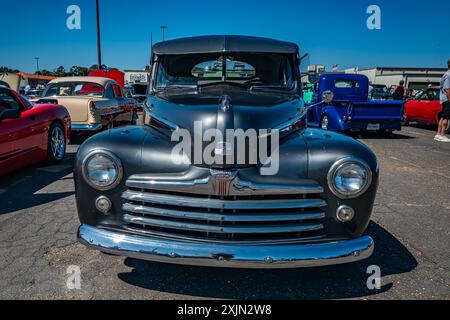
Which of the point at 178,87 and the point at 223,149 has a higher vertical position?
the point at 178,87

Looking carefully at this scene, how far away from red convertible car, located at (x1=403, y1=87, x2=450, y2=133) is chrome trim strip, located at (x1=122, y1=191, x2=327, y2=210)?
421 inches

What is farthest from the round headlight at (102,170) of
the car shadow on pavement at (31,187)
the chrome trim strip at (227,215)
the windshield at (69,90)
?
the windshield at (69,90)

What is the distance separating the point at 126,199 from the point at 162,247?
1.34 ft

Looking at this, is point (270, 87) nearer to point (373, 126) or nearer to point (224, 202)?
point (224, 202)

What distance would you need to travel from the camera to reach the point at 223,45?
3428mm

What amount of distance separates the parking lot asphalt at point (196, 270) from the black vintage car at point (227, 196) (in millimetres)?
397

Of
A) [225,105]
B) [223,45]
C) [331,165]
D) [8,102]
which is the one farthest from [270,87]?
[8,102]

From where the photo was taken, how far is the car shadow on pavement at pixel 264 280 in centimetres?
232

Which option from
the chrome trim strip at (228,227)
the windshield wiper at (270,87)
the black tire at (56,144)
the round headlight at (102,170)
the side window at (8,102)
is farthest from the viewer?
the black tire at (56,144)

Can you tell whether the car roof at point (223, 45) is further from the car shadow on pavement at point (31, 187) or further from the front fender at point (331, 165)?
the car shadow on pavement at point (31, 187)

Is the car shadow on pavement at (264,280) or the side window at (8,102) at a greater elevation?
the side window at (8,102)

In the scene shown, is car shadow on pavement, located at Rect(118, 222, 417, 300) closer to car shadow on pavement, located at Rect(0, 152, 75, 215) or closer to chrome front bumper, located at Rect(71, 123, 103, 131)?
car shadow on pavement, located at Rect(0, 152, 75, 215)

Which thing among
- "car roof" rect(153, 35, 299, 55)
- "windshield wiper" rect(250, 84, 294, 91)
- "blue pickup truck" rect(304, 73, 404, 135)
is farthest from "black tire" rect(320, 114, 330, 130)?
"windshield wiper" rect(250, 84, 294, 91)

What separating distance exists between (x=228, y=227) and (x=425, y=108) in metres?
11.8
